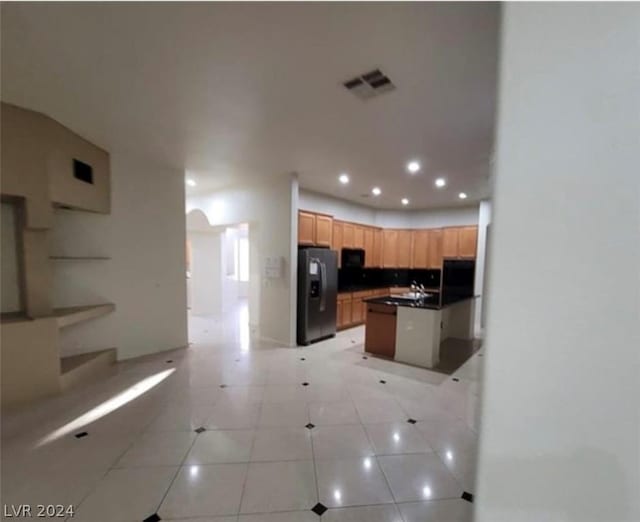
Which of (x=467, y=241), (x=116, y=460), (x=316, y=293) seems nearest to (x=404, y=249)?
(x=467, y=241)

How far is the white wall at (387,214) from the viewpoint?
20.2 feet

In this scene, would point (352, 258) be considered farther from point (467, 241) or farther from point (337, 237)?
point (467, 241)

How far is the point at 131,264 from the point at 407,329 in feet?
14.2

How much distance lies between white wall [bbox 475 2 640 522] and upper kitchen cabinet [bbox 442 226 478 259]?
6.88 meters

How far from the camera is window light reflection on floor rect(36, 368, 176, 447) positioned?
2.55m

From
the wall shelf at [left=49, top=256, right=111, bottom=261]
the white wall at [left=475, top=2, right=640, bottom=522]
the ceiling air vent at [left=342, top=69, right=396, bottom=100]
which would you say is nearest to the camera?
the white wall at [left=475, top=2, right=640, bottom=522]

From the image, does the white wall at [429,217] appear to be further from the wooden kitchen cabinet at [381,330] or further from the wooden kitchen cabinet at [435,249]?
the wooden kitchen cabinet at [381,330]

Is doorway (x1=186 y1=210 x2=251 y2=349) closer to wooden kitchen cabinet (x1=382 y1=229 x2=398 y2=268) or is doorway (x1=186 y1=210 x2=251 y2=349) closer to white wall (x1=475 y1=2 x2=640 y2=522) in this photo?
wooden kitchen cabinet (x1=382 y1=229 x2=398 y2=268)

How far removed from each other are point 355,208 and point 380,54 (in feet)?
17.4

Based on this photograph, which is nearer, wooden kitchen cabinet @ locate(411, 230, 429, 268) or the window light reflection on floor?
the window light reflection on floor

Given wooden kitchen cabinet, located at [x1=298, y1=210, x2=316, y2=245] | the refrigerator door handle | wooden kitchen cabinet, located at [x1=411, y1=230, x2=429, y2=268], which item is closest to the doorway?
wooden kitchen cabinet, located at [x1=298, y1=210, x2=316, y2=245]

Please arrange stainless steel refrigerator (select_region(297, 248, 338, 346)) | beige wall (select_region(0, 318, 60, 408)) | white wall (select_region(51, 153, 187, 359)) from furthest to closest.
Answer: stainless steel refrigerator (select_region(297, 248, 338, 346)) < white wall (select_region(51, 153, 187, 359)) < beige wall (select_region(0, 318, 60, 408))

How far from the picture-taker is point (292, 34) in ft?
5.85

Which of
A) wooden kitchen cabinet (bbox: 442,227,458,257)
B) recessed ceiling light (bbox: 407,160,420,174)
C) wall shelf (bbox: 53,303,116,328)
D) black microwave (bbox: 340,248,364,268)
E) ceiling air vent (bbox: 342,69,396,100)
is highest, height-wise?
ceiling air vent (bbox: 342,69,396,100)
